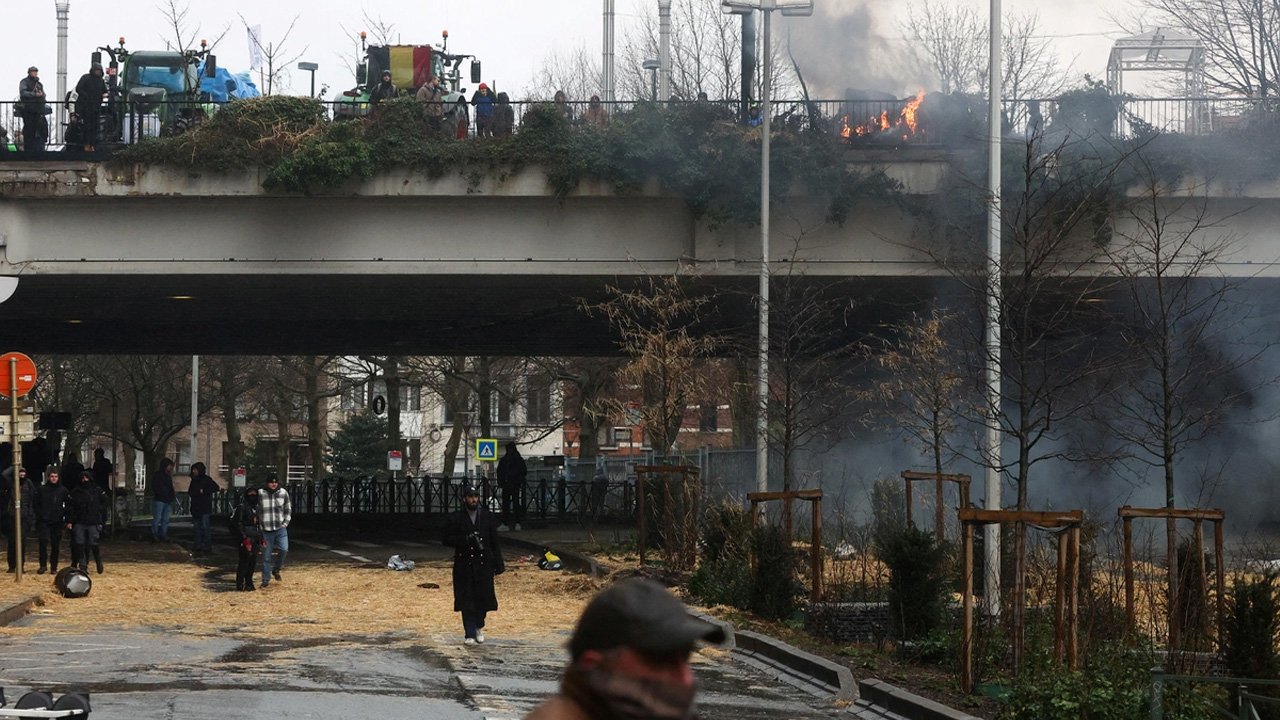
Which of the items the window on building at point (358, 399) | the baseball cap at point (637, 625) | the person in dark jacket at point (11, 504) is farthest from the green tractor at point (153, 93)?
the window on building at point (358, 399)

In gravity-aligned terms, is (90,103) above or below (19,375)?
above

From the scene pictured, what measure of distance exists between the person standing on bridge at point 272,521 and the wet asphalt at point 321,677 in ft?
16.9

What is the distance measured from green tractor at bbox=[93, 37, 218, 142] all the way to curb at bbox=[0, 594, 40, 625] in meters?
9.37

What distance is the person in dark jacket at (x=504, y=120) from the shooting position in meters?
24.3

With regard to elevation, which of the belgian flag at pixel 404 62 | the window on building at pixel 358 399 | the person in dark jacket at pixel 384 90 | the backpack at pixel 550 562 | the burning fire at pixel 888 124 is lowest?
the backpack at pixel 550 562

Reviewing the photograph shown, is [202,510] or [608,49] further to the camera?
[608,49]

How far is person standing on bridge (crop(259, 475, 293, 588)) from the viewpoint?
20781 millimetres

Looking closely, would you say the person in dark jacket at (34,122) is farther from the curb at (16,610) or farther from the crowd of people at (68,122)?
the curb at (16,610)

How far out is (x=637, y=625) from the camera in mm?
2395

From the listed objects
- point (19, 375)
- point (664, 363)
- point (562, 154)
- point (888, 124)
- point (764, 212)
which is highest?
point (888, 124)

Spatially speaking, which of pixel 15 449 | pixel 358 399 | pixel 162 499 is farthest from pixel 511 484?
pixel 358 399

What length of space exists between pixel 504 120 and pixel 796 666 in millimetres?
13458

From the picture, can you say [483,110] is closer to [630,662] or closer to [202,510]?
[202,510]

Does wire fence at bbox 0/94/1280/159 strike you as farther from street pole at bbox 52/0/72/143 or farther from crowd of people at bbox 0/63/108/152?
street pole at bbox 52/0/72/143
